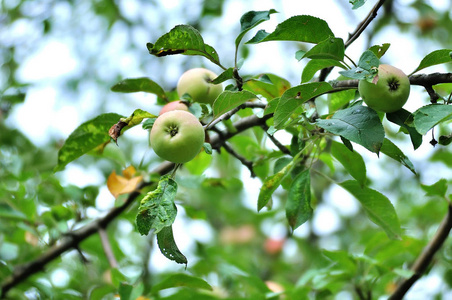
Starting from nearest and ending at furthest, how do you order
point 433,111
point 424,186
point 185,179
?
point 433,111 < point 424,186 < point 185,179

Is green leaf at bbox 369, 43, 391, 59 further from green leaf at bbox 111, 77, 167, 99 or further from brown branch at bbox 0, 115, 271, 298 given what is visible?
brown branch at bbox 0, 115, 271, 298

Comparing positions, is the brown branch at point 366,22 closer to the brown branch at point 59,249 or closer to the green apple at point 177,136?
the green apple at point 177,136

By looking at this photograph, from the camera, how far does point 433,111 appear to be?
59 centimetres

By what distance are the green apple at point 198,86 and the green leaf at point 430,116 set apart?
356 mm

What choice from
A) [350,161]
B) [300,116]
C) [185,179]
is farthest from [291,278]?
[300,116]

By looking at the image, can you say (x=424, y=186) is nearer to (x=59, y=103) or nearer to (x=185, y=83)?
(x=185, y=83)

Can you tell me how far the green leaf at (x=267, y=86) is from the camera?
790 millimetres

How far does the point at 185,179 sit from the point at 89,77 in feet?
5.46

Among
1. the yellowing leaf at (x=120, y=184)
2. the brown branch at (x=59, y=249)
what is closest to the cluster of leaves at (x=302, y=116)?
the yellowing leaf at (x=120, y=184)

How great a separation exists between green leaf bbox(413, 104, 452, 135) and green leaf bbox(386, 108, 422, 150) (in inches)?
1.3

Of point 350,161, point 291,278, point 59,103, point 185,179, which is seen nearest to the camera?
point 350,161

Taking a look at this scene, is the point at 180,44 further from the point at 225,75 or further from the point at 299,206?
the point at 299,206

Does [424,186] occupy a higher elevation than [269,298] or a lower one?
higher

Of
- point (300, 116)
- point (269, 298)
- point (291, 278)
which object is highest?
point (300, 116)
